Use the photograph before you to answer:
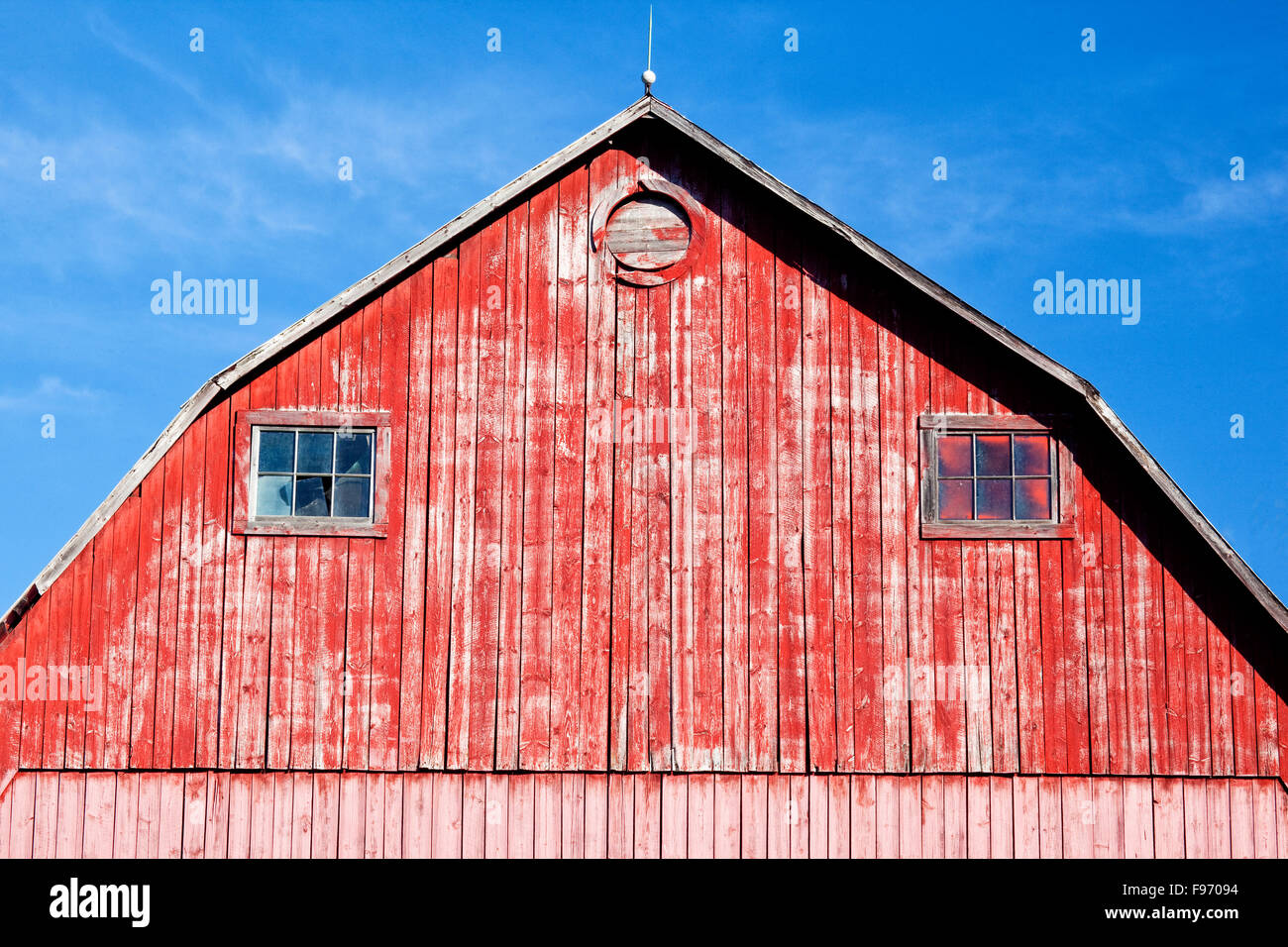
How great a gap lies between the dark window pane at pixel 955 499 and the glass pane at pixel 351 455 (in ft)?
16.1

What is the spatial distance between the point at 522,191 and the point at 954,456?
4.37 metres

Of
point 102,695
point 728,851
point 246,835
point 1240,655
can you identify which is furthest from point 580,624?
point 1240,655

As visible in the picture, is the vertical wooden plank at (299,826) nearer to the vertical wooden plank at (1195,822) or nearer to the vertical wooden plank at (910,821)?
the vertical wooden plank at (910,821)

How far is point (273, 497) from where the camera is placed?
1152 cm

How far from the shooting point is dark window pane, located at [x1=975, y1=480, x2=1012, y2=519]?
11.7 meters

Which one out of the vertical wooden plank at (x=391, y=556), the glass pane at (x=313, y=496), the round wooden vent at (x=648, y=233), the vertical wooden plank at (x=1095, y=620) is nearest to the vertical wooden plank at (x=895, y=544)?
the vertical wooden plank at (x=1095, y=620)

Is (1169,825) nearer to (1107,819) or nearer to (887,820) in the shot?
(1107,819)

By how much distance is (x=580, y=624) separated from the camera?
11.4m

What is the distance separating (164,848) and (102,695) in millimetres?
1344

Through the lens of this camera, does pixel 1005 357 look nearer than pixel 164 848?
No

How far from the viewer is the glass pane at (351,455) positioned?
11602mm

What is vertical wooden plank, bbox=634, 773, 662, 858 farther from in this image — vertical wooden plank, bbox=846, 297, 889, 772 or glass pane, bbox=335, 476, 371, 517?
glass pane, bbox=335, 476, 371, 517
